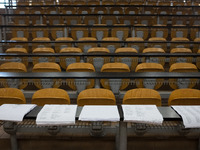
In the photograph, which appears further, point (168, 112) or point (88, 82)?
point (88, 82)

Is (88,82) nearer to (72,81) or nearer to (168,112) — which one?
(72,81)

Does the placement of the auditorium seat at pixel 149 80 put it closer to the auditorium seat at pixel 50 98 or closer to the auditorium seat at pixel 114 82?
the auditorium seat at pixel 114 82

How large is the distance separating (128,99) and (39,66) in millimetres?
1670

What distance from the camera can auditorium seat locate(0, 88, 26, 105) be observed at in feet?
6.08

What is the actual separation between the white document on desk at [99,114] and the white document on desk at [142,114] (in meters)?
0.06

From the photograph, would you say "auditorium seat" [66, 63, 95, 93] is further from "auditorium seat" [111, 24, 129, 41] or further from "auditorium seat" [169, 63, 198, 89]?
"auditorium seat" [111, 24, 129, 41]

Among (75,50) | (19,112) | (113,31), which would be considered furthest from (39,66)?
(113,31)

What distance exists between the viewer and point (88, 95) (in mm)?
1910

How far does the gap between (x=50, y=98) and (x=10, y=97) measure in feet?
1.14

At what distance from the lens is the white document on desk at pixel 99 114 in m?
1.19

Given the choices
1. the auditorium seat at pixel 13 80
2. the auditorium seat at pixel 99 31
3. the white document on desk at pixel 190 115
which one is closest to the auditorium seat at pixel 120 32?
the auditorium seat at pixel 99 31

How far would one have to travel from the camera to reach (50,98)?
1843 mm

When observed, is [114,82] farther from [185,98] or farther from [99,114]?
[99,114]

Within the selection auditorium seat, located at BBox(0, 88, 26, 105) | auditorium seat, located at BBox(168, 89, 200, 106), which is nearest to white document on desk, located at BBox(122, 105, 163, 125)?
auditorium seat, located at BBox(168, 89, 200, 106)
